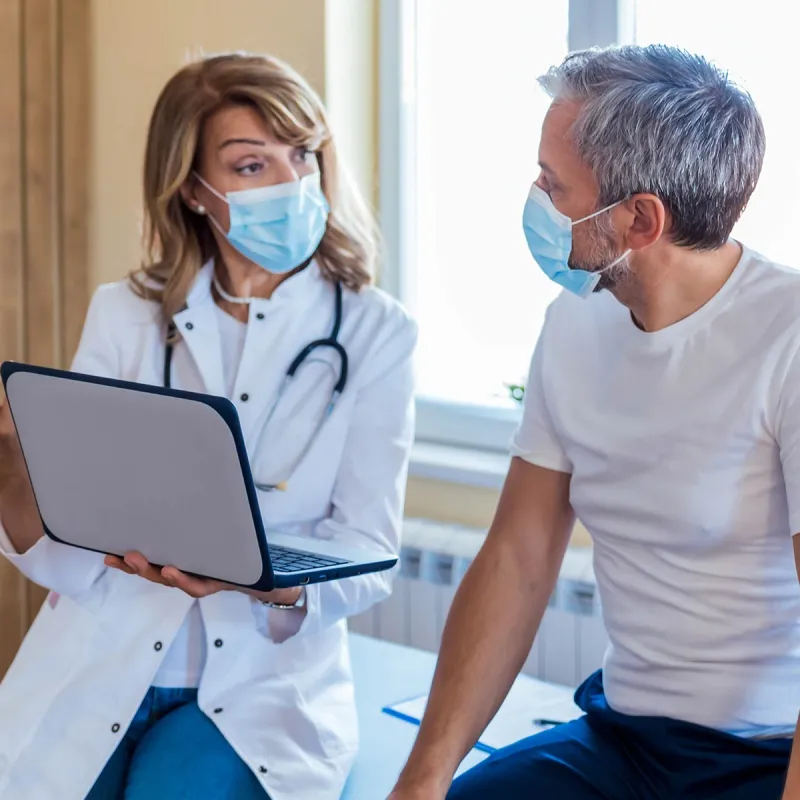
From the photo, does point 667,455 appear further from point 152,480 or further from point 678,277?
point 152,480

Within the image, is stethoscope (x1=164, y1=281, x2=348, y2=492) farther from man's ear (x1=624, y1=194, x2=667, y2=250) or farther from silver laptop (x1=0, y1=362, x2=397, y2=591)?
man's ear (x1=624, y1=194, x2=667, y2=250)

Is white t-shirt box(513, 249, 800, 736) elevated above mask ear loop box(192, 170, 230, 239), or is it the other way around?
mask ear loop box(192, 170, 230, 239)

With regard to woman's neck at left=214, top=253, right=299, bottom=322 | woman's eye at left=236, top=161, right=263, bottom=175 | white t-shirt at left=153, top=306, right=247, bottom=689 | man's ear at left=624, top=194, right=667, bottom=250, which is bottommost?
white t-shirt at left=153, top=306, right=247, bottom=689

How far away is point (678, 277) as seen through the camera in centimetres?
125

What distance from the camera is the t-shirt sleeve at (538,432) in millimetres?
1387

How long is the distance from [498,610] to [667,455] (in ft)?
0.99

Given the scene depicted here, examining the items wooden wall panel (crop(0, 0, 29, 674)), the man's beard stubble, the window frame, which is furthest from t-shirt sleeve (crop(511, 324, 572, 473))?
wooden wall panel (crop(0, 0, 29, 674))

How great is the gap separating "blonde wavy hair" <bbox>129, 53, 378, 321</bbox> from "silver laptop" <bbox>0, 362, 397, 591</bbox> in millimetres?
391

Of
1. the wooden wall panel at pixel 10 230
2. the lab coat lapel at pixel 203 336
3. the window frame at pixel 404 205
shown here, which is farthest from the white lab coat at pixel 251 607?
the wooden wall panel at pixel 10 230

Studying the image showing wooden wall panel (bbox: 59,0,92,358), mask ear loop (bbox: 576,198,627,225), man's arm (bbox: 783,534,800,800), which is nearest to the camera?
man's arm (bbox: 783,534,800,800)

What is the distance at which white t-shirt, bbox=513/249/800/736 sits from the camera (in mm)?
1181

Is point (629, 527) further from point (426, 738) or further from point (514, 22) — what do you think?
point (514, 22)

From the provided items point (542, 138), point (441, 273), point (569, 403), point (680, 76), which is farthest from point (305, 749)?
point (441, 273)

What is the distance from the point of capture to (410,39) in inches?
Answer: 94.8
